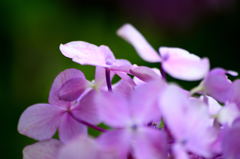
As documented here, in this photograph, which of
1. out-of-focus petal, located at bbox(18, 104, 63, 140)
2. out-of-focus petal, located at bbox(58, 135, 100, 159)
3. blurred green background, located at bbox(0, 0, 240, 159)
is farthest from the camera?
blurred green background, located at bbox(0, 0, 240, 159)

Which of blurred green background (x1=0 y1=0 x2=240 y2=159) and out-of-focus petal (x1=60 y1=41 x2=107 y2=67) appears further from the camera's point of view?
blurred green background (x1=0 y1=0 x2=240 y2=159)

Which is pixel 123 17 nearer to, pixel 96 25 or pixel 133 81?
pixel 96 25

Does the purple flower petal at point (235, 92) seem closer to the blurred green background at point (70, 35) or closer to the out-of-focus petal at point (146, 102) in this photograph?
the out-of-focus petal at point (146, 102)

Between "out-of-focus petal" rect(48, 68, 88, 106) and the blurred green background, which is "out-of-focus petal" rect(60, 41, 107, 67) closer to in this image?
"out-of-focus petal" rect(48, 68, 88, 106)

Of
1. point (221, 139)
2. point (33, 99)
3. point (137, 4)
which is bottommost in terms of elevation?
point (33, 99)

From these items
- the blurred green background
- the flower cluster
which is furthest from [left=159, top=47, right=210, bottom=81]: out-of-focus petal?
the blurred green background

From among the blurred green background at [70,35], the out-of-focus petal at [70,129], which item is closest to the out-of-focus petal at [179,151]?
the out-of-focus petal at [70,129]

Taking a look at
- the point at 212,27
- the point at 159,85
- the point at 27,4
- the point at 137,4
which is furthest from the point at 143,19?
the point at 159,85
